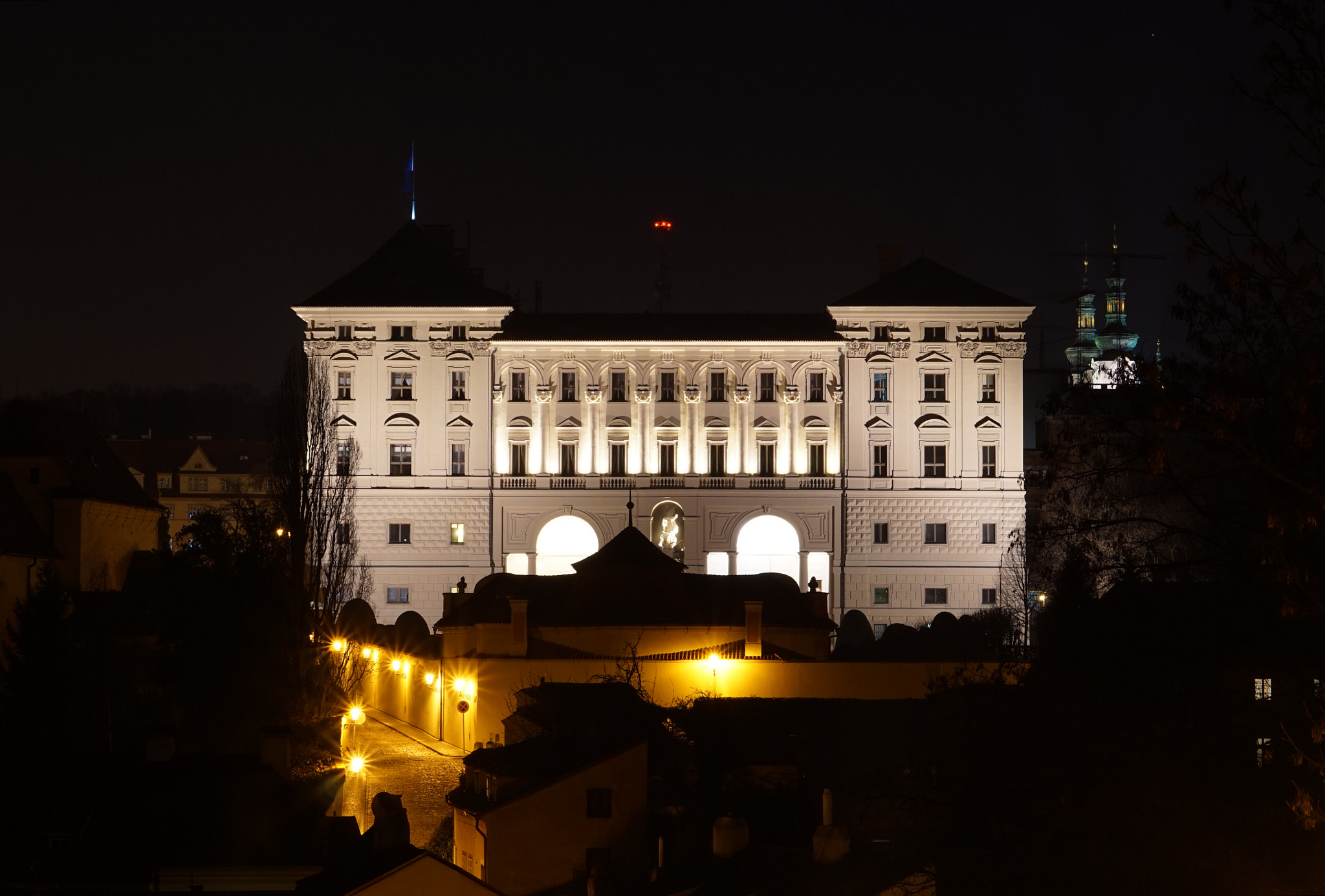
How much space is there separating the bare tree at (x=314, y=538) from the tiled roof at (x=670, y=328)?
83.7 feet

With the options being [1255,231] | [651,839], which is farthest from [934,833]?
[651,839]

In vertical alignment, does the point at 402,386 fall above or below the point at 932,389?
above

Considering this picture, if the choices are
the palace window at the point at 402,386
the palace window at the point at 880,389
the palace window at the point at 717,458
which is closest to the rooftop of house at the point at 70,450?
the palace window at the point at 402,386

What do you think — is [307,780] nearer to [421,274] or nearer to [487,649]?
[487,649]

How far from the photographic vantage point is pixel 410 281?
8288 cm

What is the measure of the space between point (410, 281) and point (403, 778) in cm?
4366

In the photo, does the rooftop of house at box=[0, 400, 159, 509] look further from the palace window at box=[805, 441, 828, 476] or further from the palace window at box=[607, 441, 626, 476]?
the palace window at box=[805, 441, 828, 476]

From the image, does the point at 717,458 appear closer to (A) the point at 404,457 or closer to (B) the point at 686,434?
(B) the point at 686,434

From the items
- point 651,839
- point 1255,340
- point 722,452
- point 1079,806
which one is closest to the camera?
point 1255,340

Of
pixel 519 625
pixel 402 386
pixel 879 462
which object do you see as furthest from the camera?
pixel 402 386

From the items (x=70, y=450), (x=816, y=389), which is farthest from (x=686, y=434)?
(x=70, y=450)

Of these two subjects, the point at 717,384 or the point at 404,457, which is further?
the point at 404,457

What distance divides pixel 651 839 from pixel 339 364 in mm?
51124

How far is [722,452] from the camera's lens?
81.4 m
